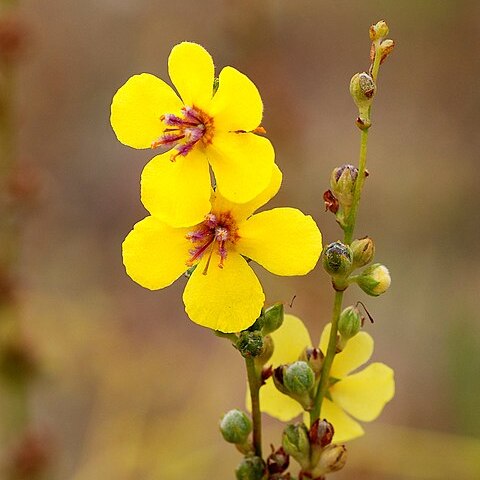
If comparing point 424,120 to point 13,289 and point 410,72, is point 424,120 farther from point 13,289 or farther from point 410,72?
point 13,289

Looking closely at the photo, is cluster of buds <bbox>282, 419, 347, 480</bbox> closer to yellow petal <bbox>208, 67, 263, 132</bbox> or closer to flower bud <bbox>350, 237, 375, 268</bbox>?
flower bud <bbox>350, 237, 375, 268</bbox>

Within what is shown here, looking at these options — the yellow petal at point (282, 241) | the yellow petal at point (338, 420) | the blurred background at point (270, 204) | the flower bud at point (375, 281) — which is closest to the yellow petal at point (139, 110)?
the yellow petal at point (282, 241)

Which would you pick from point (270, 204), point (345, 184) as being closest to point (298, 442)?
point (345, 184)

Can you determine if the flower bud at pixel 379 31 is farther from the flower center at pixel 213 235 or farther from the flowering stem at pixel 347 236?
the flower center at pixel 213 235

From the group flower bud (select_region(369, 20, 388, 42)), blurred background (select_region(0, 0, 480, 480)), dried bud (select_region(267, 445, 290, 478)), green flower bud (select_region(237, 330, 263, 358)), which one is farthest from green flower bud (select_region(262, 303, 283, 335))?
blurred background (select_region(0, 0, 480, 480))

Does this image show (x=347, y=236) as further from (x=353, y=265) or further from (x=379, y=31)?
(x=379, y=31)


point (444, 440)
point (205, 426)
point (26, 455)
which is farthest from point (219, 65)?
point (26, 455)
